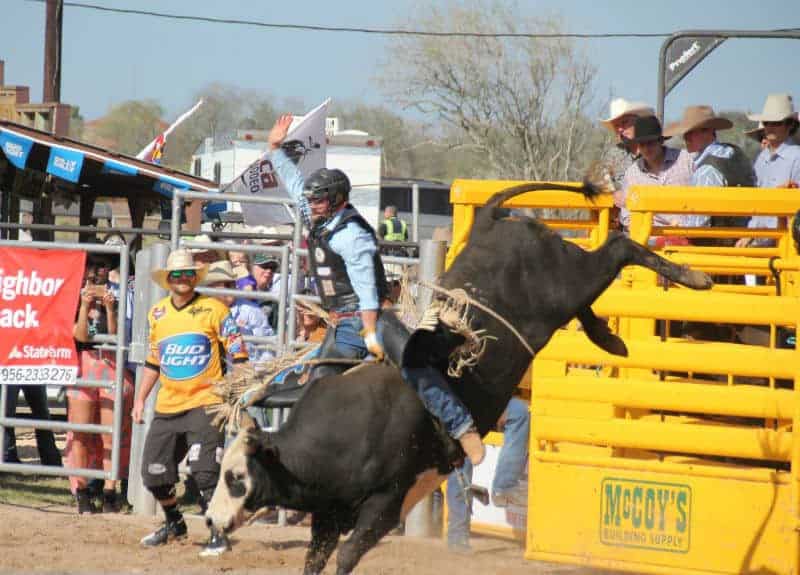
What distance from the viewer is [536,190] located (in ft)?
24.0

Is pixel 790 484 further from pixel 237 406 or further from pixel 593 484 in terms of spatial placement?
pixel 237 406

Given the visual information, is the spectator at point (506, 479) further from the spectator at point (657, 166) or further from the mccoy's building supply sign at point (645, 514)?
the spectator at point (657, 166)

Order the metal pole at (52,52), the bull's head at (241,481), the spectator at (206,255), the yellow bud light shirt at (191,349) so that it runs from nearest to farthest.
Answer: the bull's head at (241,481)
the yellow bud light shirt at (191,349)
the spectator at (206,255)
the metal pole at (52,52)

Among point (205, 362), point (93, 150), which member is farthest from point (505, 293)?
point (93, 150)

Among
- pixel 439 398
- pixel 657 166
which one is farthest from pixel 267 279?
pixel 439 398

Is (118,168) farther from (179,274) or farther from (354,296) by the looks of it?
(354,296)

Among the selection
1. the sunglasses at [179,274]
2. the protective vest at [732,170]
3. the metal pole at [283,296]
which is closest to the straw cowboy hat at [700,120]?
the protective vest at [732,170]

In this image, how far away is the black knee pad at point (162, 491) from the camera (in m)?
8.40

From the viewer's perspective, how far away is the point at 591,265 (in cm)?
710

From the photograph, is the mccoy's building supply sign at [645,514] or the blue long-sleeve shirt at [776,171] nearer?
the mccoy's building supply sign at [645,514]

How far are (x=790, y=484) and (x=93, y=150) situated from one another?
414 inches

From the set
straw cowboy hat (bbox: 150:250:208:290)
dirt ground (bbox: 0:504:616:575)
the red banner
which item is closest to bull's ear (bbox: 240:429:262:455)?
dirt ground (bbox: 0:504:616:575)

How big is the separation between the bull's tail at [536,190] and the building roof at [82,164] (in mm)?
8082

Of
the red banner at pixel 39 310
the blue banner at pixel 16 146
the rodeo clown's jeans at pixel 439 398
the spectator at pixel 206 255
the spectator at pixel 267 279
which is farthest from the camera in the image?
the blue banner at pixel 16 146
